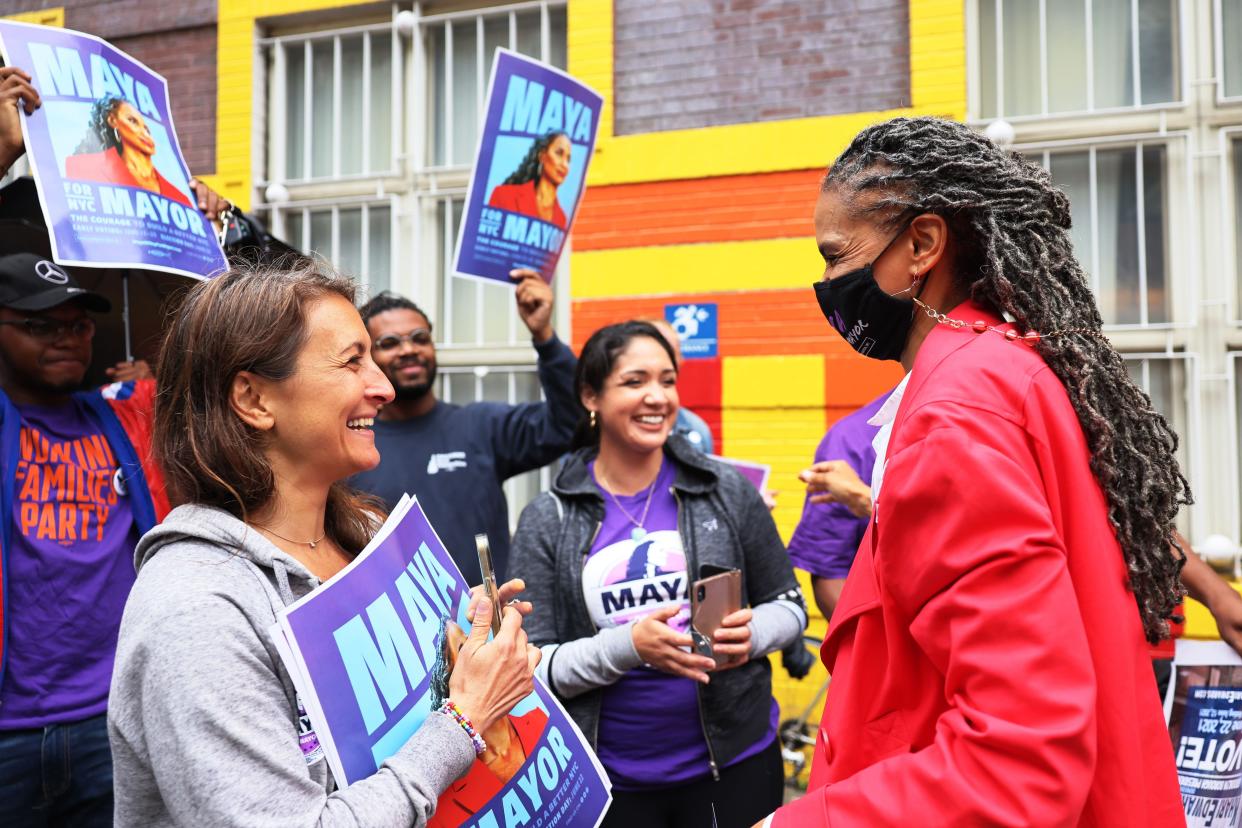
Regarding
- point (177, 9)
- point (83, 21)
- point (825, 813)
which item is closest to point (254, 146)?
point (177, 9)

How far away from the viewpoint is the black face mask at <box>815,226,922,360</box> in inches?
58.3

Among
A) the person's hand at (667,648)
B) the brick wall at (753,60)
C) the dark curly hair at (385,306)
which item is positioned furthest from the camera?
the brick wall at (753,60)

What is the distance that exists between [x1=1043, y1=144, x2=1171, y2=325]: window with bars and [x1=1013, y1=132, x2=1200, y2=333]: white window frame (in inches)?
0.7

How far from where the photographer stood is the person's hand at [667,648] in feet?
8.04

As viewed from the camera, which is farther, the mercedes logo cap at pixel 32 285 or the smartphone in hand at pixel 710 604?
the mercedes logo cap at pixel 32 285

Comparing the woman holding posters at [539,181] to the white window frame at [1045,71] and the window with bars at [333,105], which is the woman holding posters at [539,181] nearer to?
the white window frame at [1045,71]

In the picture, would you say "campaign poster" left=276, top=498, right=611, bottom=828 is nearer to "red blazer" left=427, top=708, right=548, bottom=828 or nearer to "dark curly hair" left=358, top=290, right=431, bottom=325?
"red blazer" left=427, top=708, right=548, bottom=828

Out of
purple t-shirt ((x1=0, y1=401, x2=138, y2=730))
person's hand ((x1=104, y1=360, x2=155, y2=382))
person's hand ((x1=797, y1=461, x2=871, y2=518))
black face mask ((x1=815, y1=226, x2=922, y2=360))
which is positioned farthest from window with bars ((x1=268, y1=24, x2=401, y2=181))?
black face mask ((x1=815, y1=226, x2=922, y2=360))

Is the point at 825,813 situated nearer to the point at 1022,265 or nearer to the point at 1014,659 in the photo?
the point at 1014,659

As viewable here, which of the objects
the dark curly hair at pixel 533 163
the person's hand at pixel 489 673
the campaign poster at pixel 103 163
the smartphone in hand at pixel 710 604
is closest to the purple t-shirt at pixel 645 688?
the smartphone in hand at pixel 710 604

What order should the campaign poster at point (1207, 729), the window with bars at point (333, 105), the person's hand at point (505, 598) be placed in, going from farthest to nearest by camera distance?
1. the window with bars at point (333, 105)
2. the campaign poster at point (1207, 729)
3. the person's hand at point (505, 598)

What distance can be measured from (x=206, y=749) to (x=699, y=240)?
4.35 meters

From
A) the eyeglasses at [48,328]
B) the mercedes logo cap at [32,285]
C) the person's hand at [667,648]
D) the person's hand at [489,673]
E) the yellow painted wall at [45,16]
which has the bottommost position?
the person's hand at [667,648]

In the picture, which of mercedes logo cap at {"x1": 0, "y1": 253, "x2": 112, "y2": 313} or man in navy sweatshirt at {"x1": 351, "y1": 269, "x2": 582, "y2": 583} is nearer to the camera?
mercedes logo cap at {"x1": 0, "y1": 253, "x2": 112, "y2": 313}
